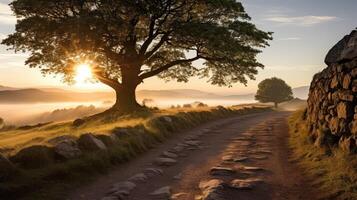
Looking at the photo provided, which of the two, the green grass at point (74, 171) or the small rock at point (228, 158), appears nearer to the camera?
the green grass at point (74, 171)

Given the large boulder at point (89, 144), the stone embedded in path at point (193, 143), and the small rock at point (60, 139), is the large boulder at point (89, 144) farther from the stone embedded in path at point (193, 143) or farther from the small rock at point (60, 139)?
the stone embedded in path at point (193, 143)

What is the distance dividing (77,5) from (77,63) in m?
4.37

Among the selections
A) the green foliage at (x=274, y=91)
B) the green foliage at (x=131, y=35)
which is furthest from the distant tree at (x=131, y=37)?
the green foliage at (x=274, y=91)

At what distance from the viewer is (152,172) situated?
525 inches

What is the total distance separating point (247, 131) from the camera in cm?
2406

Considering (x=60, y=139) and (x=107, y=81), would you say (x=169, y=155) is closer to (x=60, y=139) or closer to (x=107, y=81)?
(x=60, y=139)

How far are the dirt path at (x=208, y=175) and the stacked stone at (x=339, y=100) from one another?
1.82 meters

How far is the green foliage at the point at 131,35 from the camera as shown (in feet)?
88.5

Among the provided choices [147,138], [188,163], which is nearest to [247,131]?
[147,138]

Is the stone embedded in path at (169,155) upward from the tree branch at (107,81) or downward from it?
downward

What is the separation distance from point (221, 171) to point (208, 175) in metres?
0.58

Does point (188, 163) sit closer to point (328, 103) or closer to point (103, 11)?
point (328, 103)

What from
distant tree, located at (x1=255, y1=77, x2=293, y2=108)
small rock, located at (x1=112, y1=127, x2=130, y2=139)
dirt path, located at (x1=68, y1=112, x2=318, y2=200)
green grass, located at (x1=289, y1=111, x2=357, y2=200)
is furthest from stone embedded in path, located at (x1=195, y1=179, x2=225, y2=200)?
distant tree, located at (x1=255, y1=77, x2=293, y2=108)

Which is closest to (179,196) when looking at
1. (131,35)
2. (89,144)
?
(89,144)
